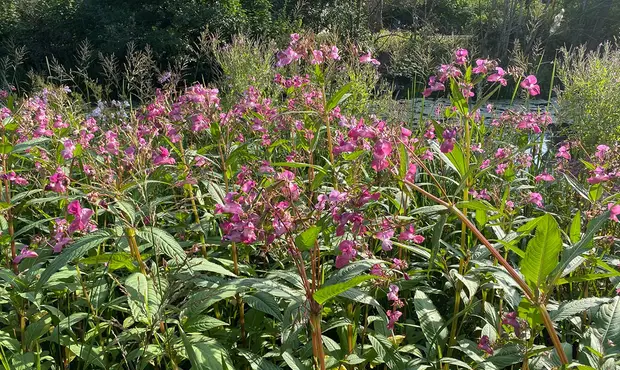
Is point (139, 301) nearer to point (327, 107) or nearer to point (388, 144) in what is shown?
point (388, 144)

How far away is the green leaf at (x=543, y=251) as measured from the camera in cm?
111

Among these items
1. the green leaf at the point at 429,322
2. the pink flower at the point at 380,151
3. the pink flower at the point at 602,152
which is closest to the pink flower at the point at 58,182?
the pink flower at the point at 380,151

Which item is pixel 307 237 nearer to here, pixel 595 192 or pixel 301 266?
pixel 301 266

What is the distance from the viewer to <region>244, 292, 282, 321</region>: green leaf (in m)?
1.67

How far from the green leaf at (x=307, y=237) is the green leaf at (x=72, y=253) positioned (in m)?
0.57

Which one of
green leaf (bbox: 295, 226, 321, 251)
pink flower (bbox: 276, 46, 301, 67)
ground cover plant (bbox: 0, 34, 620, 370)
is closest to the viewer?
green leaf (bbox: 295, 226, 321, 251)

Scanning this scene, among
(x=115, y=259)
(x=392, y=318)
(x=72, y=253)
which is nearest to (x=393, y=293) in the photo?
(x=392, y=318)

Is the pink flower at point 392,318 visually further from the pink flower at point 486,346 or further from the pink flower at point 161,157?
the pink flower at point 161,157

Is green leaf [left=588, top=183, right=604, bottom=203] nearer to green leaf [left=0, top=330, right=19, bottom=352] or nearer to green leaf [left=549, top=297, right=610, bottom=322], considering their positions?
green leaf [left=549, top=297, right=610, bottom=322]

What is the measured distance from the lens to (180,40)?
36.8ft

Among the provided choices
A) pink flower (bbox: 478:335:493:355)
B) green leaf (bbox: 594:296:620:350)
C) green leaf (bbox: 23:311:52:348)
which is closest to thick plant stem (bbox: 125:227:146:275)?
green leaf (bbox: 23:311:52:348)

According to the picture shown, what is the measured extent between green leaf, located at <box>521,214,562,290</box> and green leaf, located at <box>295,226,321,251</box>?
1.42 feet

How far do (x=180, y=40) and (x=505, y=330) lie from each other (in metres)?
10.4

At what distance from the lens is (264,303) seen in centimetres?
171
